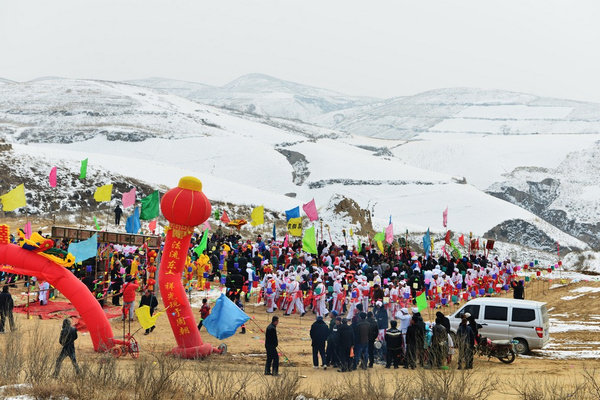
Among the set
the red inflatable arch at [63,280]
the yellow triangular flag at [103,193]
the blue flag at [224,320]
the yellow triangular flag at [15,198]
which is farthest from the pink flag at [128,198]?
the blue flag at [224,320]

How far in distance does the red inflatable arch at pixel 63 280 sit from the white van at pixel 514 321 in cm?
898

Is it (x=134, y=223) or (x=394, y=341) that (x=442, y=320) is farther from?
(x=134, y=223)

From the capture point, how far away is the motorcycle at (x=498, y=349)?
54.2ft

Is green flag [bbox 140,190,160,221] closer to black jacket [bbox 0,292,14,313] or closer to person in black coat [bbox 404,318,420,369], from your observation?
black jacket [bbox 0,292,14,313]

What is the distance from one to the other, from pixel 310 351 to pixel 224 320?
3.68 m

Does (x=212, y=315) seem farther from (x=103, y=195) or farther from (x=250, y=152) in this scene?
(x=250, y=152)

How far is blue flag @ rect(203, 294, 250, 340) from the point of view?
15544mm

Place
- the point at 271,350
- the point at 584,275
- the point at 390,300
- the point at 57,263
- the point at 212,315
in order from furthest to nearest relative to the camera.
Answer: the point at 584,275 < the point at 390,300 < the point at 57,263 < the point at 212,315 < the point at 271,350

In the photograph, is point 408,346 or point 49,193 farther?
point 49,193

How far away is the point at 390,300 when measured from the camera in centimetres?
2280

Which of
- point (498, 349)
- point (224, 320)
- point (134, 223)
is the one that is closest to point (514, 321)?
point (498, 349)

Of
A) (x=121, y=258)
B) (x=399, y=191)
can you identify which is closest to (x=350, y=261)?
(x=121, y=258)

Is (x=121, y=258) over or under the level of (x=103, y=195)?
under

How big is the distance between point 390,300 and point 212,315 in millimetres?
8709
